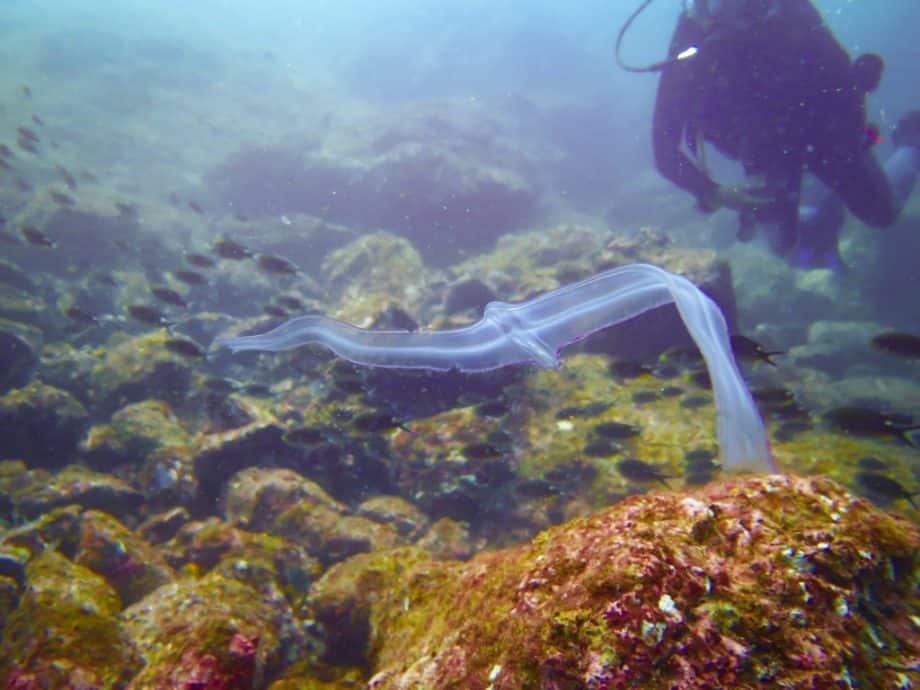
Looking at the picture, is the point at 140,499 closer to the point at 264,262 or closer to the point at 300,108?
the point at 264,262

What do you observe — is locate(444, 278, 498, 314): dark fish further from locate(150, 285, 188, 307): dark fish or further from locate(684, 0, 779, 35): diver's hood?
locate(684, 0, 779, 35): diver's hood

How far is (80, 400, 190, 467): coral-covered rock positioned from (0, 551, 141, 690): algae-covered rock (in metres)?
3.57

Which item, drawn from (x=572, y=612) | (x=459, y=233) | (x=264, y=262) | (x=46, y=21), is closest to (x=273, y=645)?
(x=572, y=612)

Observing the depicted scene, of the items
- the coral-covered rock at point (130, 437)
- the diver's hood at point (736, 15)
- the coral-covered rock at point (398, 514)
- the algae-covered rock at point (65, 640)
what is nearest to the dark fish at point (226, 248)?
the coral-covered rock at point (130, 437)

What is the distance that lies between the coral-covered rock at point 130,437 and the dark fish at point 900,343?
8.17 meters

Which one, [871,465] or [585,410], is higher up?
[585,410]

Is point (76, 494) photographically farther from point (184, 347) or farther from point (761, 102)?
point (761, 102)

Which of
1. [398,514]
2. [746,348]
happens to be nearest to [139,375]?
[398,514]

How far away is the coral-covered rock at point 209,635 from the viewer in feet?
7.75

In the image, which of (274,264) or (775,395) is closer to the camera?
(775,395)

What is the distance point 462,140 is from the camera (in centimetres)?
2489

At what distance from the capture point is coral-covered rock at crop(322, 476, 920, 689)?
1196 millimetres

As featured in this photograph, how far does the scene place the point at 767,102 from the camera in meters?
7.10

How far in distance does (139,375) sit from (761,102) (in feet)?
34.9
